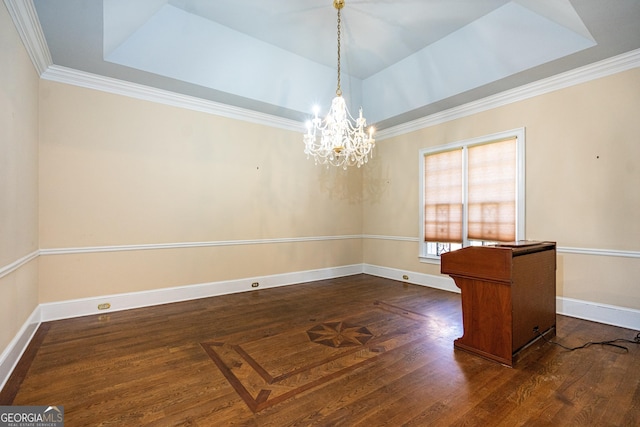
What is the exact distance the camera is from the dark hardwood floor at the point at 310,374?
6.01 feet

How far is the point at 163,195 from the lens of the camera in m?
4.20

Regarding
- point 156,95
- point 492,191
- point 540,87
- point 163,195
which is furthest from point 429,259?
point 156,95

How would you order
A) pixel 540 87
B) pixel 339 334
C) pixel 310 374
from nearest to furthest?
pixel 310 374 < pixel 339 334 < pixel 540 87

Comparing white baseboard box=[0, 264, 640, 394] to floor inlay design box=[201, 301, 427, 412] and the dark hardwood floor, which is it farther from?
floor inlay design box=[201, 301, 427, 412]

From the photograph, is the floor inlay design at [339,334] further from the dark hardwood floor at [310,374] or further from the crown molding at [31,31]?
the crown molding at [31,31]

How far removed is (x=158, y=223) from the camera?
4.15 meters

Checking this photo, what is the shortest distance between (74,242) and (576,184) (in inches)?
251

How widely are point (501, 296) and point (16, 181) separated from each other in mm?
4523

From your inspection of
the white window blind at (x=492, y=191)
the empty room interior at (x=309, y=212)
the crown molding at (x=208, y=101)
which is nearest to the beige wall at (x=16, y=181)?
the empty room interior at (x=309, y=212)

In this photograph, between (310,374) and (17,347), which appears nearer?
(310,374)

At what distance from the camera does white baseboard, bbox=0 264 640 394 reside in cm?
271

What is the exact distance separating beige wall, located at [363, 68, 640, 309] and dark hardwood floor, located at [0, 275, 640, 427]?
0.64 meters

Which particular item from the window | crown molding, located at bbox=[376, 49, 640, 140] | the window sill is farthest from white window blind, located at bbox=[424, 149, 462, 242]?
crown molding, located at bbox=[376, 49, 640, 140]

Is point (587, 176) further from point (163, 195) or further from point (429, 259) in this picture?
point (163, 195)
